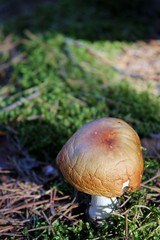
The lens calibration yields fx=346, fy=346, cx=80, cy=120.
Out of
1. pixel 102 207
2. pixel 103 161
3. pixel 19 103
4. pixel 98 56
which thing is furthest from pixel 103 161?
pixel 98 56

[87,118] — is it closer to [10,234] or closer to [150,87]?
[150,87]

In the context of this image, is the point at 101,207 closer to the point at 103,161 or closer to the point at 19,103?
the point at 103,161

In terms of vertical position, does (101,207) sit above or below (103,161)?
below

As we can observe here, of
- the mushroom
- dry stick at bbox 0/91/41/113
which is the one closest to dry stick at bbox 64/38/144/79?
dry stick at bbox 0/91/41/113

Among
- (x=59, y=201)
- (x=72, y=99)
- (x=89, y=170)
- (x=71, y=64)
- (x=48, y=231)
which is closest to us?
(x=89, y=170)

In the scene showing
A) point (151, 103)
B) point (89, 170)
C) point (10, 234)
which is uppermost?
point (89, 170)

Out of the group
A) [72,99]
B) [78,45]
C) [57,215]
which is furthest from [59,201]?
[78,45]

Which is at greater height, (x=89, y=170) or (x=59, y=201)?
(x=89, y=170)

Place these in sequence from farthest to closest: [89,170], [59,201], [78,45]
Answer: [78,45] < [59,201] < [89,170]
